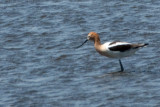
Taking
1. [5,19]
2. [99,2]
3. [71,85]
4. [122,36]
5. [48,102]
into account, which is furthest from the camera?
[99,2]

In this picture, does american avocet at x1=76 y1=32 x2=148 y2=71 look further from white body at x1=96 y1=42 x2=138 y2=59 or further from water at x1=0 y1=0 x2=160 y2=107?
water at x1=0 y1=0 x2=160 y2=107

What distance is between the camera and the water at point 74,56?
37.1ft

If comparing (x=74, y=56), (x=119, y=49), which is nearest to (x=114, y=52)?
(x=119, y=49)

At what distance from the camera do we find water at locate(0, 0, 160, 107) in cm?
1132

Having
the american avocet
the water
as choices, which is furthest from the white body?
the water

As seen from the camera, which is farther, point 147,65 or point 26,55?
point 26,55

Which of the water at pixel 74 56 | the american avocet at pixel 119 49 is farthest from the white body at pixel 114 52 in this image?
the water at pixel 74 56

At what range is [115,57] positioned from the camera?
1327cm

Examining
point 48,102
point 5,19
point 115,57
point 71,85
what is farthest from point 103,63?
point 5,19

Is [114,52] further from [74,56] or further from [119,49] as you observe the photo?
[74,56]

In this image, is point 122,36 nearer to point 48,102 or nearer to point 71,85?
point 71,85

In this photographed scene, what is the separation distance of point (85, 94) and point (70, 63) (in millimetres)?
2342

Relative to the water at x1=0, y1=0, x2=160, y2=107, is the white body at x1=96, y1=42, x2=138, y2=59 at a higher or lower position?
higher

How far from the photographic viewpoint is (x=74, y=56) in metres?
14.2
